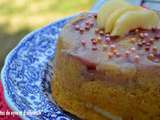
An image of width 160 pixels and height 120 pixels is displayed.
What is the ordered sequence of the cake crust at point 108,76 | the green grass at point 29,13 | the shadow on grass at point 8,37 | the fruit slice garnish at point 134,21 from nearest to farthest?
1. the cake crust at point 108,76
2. the fruit slice garnish at point 134,21
3. the shadow on grass at point 8,37
4. the green grass at point 29,13

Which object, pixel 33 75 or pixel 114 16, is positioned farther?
pixel 33 75

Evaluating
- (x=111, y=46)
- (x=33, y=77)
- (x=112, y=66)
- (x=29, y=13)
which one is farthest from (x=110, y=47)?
(x=29, y=13)

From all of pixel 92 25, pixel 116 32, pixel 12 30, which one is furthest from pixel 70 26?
pixel 12 30

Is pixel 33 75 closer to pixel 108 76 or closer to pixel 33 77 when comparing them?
pixel 33 77

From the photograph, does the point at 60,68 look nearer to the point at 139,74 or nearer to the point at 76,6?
the point at 139,74

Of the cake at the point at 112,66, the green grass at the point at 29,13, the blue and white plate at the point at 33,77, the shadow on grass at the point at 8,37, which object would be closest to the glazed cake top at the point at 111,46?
the cake at the point at 112,66

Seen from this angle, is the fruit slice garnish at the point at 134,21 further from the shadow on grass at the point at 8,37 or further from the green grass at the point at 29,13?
the green grass at the point at 29,13
